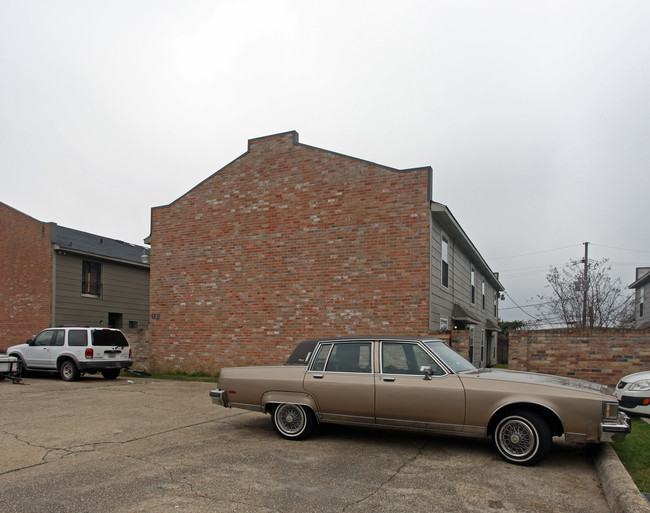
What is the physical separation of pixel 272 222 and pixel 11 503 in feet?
37.2

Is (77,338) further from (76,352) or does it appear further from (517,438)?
(517,438)

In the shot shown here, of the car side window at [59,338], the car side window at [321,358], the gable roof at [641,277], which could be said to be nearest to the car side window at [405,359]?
the car side window at [321,358]

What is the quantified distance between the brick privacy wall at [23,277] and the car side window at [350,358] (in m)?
17.8

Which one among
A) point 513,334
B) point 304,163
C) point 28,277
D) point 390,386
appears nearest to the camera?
point 390,386

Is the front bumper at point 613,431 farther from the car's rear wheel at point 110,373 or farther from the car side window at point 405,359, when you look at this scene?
the car's rear wheel at point 110,373

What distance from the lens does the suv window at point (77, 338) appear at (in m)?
15.0

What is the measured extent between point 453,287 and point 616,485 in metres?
11.8

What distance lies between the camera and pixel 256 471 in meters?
5.50

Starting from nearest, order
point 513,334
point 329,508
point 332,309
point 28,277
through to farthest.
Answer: point 329,508 < point 513,334 < point 332,309 < point 28,277

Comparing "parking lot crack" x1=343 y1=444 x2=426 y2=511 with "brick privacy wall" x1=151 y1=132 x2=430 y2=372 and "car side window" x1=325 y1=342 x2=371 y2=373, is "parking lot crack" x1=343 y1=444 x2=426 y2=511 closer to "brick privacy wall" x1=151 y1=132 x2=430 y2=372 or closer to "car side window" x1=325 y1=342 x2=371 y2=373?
"car side window" x1=325 y1=342 x2=371 y2=373

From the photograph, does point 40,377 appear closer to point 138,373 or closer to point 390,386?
point 138,373

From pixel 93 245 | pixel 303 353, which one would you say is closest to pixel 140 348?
pixel 93 245

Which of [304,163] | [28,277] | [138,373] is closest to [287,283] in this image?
[304,163]

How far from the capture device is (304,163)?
1493cm
